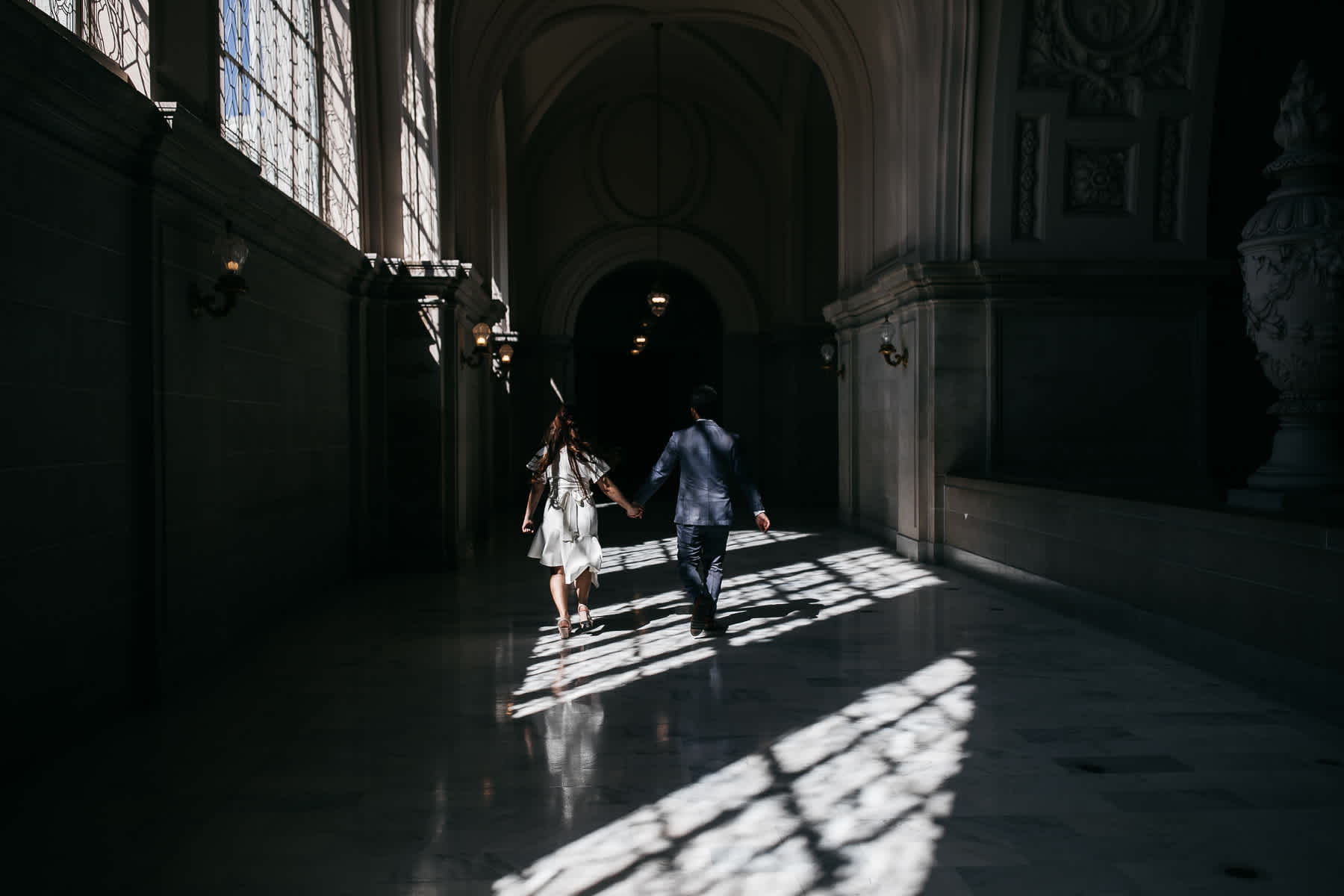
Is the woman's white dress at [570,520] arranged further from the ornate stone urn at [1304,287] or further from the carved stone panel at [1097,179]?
the carved stone panel at [1097,179]

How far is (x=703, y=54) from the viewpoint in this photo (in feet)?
67.1

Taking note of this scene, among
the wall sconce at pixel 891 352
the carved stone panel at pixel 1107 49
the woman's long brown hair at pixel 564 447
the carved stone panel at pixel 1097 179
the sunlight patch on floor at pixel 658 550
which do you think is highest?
the carved stone panel at pixel 1107 49

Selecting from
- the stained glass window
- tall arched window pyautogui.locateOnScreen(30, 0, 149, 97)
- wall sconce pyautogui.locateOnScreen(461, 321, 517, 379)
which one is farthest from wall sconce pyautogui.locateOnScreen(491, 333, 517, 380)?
tall arched window pyautogui.locateOnScreen(30, 0, 149, 97)

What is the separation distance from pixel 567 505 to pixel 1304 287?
4782 mm

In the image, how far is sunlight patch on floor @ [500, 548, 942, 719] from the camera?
20.3ft

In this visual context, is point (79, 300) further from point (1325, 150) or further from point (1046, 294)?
point (1046, 294)

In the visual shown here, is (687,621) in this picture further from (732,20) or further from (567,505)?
(732,20)

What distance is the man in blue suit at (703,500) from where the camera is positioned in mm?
7496

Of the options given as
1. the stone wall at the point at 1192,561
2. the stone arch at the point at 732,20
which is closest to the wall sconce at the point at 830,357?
the stone arch at the point at 732,20

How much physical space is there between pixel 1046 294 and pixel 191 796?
10.1 m

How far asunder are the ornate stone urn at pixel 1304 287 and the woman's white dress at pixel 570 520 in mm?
4281

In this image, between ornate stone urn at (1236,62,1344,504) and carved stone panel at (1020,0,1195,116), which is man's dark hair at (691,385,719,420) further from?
carved stone panel at (1020,0,1195,116)

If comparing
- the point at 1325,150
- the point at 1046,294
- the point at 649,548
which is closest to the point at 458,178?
the point at 649,548

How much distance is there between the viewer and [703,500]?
7492 millimetres
